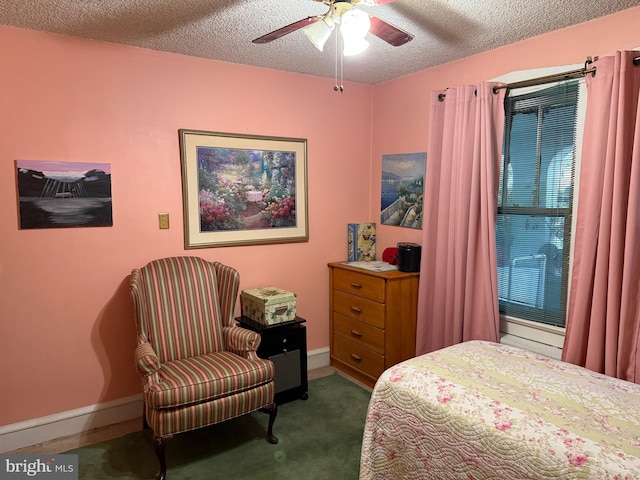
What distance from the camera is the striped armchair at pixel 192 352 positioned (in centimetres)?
231

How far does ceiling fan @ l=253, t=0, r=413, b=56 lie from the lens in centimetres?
174

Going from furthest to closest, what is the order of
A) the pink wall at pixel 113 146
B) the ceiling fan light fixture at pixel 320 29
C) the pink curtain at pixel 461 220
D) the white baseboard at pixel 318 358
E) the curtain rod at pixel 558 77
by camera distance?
the white baseboard at pixel 318 358, the pink curtain at pixel 461 220, the pink wall at pixel 113 146, the curtain rod at pixel 558 77, the ceiling fan light fixture at pixel 320 29

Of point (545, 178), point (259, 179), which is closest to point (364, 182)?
point (259, 179)

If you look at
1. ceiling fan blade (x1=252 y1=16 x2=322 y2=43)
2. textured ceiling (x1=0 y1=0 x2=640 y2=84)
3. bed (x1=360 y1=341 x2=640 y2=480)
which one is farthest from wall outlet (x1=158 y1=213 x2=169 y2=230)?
bed (x1=360 y1=341 x2=640 y2=480)

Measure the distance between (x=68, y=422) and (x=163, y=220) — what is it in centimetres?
142

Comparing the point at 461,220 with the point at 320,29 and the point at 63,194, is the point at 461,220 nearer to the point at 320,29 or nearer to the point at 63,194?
the point at 320,29

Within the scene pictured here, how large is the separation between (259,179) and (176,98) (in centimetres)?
81

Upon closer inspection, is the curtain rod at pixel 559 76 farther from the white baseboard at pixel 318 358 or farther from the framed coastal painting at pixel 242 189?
the white baseboard at pixel 318 358

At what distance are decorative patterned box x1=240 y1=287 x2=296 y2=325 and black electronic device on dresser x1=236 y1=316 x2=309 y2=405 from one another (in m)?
0.04

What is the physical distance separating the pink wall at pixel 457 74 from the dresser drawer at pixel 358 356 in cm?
94

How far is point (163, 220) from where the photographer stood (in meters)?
2.99

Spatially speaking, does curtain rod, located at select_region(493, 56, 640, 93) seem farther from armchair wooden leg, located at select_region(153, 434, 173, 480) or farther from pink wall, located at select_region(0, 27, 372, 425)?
armchair wooden leg, located at select_region(153, 434, 173, 480)

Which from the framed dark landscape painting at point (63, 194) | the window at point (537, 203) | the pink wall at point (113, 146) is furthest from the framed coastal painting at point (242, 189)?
the window at point (537, 203)

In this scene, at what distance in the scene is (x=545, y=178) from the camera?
2672 millimetres
